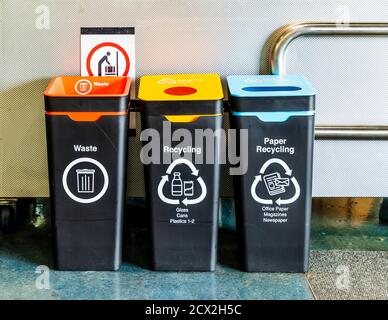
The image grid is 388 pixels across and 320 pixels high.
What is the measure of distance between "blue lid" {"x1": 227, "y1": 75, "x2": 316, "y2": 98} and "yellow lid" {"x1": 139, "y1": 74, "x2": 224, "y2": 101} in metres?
0.07

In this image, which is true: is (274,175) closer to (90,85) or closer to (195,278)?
(195,278)

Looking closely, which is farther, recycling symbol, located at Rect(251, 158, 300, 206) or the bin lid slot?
the bin lid slot

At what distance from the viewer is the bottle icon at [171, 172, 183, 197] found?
2.48 m

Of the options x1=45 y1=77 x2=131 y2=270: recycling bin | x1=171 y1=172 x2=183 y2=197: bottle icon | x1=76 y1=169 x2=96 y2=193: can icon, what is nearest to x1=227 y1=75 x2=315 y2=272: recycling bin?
x1=171 y1=172 x2=183 y2=197: bottle icon

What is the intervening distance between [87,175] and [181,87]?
53 cm

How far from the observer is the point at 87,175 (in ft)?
8.14

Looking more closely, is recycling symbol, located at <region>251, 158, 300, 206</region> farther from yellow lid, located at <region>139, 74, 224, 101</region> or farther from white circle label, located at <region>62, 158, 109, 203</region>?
white circle label, located at <region>62, 158, 109, 203</region>

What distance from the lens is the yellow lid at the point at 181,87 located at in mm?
2443

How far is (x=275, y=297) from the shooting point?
92.7 inches

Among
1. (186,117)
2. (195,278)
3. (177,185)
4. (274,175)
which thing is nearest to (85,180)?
(177,185)

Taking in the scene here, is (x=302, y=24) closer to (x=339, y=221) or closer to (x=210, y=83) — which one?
(x=210, y=83)

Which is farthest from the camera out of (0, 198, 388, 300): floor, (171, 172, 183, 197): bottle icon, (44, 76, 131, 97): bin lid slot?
(44, 76, 131, 97): bin lid slot

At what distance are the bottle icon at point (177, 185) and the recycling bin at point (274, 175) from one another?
0.22 meters

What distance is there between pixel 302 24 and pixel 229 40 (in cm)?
32
